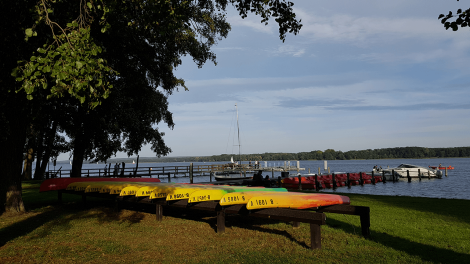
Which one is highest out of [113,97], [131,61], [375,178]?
[131,61]

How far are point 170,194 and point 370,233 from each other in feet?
15.2

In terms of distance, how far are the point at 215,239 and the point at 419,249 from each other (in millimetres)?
3831

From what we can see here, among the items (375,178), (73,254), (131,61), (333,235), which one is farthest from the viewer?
(375,178)

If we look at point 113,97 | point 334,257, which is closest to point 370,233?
point 334,257

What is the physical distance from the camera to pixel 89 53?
5461 millimetres

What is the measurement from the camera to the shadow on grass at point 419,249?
5.21 meters

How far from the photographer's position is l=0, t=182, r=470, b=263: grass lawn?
17.8 ft

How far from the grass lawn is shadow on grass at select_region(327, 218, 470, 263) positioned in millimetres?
14

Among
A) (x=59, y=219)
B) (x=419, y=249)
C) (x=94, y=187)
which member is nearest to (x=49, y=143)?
(x=94, y=187)

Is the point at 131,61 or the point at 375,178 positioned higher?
the point at 131,61

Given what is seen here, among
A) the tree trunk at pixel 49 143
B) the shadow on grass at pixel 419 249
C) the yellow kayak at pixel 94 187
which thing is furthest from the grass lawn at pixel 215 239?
the tree trunk at pixel 49 143

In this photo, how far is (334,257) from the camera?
17.5 ft

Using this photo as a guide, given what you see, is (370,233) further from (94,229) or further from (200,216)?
(94,229)

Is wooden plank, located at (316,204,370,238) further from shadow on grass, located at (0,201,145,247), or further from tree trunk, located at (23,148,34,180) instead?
tree trunk, located at (23,148,34,180)
